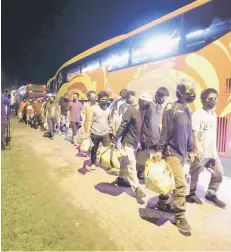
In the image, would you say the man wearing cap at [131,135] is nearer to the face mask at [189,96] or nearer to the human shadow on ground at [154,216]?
the human shadow on ground at [154,216]

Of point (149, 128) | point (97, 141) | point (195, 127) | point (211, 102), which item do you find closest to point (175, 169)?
point (195, 127)

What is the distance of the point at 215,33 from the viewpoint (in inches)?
222

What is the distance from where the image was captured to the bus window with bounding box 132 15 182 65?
6.75 m

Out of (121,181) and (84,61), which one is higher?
(84,61)

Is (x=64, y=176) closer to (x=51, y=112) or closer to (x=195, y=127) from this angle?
(x=195, y=127)

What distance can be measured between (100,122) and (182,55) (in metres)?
2.50

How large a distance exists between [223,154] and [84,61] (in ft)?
27.7

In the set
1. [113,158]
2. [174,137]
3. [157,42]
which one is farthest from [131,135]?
[157,42]

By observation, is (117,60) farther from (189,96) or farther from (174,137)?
(174,137)

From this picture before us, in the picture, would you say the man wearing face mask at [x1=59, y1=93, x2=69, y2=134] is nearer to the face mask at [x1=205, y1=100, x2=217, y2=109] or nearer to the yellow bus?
the yellow bus

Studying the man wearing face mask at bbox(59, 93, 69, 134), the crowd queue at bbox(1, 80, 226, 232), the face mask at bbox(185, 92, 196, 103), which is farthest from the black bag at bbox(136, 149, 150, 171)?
the man wearing face mask at bbox(59, 93, 69, 134)

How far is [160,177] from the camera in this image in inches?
139

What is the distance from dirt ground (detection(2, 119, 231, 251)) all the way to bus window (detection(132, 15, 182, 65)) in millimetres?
3100

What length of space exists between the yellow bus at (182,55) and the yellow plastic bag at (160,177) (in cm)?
257
